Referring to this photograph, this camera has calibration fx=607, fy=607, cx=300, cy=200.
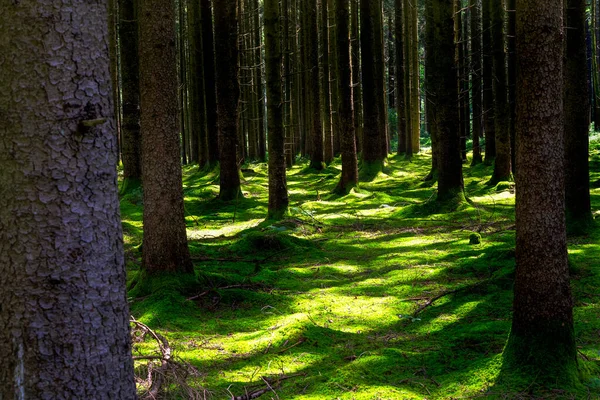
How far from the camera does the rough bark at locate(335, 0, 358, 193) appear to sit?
16062mm

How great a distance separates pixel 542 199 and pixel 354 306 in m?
3.36

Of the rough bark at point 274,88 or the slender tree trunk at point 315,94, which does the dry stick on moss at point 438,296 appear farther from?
the slender tree trunk at point 315,94

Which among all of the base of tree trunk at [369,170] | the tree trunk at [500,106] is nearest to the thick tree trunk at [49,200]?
the tree trunk at [500,106]

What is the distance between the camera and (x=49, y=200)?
8.36 feet

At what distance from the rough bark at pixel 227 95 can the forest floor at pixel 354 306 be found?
1.97 m

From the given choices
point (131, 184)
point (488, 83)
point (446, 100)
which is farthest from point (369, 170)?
point (131, 184)

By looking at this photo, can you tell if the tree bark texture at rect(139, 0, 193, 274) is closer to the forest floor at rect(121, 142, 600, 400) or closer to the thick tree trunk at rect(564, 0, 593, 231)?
the forest floor at rect(121, 142, 600, 400)

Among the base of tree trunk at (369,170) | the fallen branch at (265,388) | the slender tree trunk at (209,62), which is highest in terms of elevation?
the slender tree trunk at (209,62)

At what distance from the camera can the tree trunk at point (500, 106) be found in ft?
54.8

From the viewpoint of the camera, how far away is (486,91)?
68.6 feet

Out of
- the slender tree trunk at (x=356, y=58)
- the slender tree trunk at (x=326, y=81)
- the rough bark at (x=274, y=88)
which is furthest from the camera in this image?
the slender tree trunk at (x=356, y=58)

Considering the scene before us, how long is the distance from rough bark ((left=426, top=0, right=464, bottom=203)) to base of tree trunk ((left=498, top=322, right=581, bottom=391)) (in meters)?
9.10

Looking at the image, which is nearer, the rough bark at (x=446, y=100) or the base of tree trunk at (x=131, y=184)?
the rough bark at (x=446, y=100)

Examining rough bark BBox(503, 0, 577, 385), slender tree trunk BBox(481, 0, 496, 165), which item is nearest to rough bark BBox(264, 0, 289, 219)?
rough bark BBox(503, 0, 577, 385)
